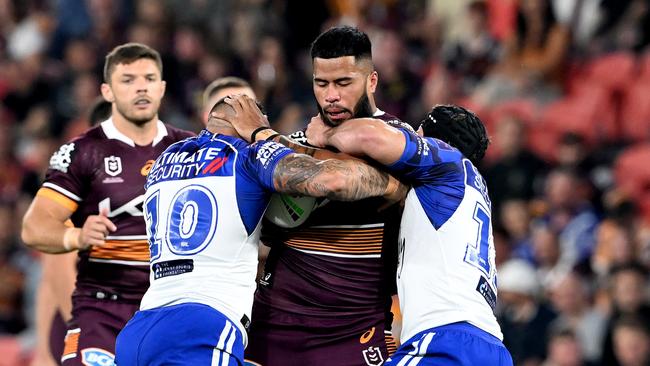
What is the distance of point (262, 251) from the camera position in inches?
301

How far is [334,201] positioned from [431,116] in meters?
0.75

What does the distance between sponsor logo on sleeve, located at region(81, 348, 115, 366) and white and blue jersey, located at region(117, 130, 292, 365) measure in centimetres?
139

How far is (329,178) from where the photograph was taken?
6.42 m

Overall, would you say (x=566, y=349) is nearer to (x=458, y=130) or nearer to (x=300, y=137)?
(x=458, y=130)

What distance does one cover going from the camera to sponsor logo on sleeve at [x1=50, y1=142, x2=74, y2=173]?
8062 millimetres

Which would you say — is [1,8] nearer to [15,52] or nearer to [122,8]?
[15,52]

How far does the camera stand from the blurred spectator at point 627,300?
10297 millimetres

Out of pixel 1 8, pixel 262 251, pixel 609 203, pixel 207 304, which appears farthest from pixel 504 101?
pixel 1 8

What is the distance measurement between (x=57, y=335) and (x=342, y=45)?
372 centimetres

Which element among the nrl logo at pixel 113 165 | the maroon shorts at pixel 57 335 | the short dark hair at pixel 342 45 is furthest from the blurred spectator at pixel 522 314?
the short dark hair at pixel 342 45

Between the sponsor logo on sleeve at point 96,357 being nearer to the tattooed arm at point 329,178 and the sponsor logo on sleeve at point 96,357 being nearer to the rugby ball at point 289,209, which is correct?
the rugby ball at point 289,209

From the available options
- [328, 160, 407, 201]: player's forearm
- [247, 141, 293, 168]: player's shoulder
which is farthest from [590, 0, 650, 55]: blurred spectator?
[247, 141, 293, 168]: player's shoulder

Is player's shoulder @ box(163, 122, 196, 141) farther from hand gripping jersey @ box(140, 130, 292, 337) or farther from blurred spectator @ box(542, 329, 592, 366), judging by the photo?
blurred spectator @ box(542, 329, 592, 366)

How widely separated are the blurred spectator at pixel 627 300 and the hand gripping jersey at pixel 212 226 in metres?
4.60
